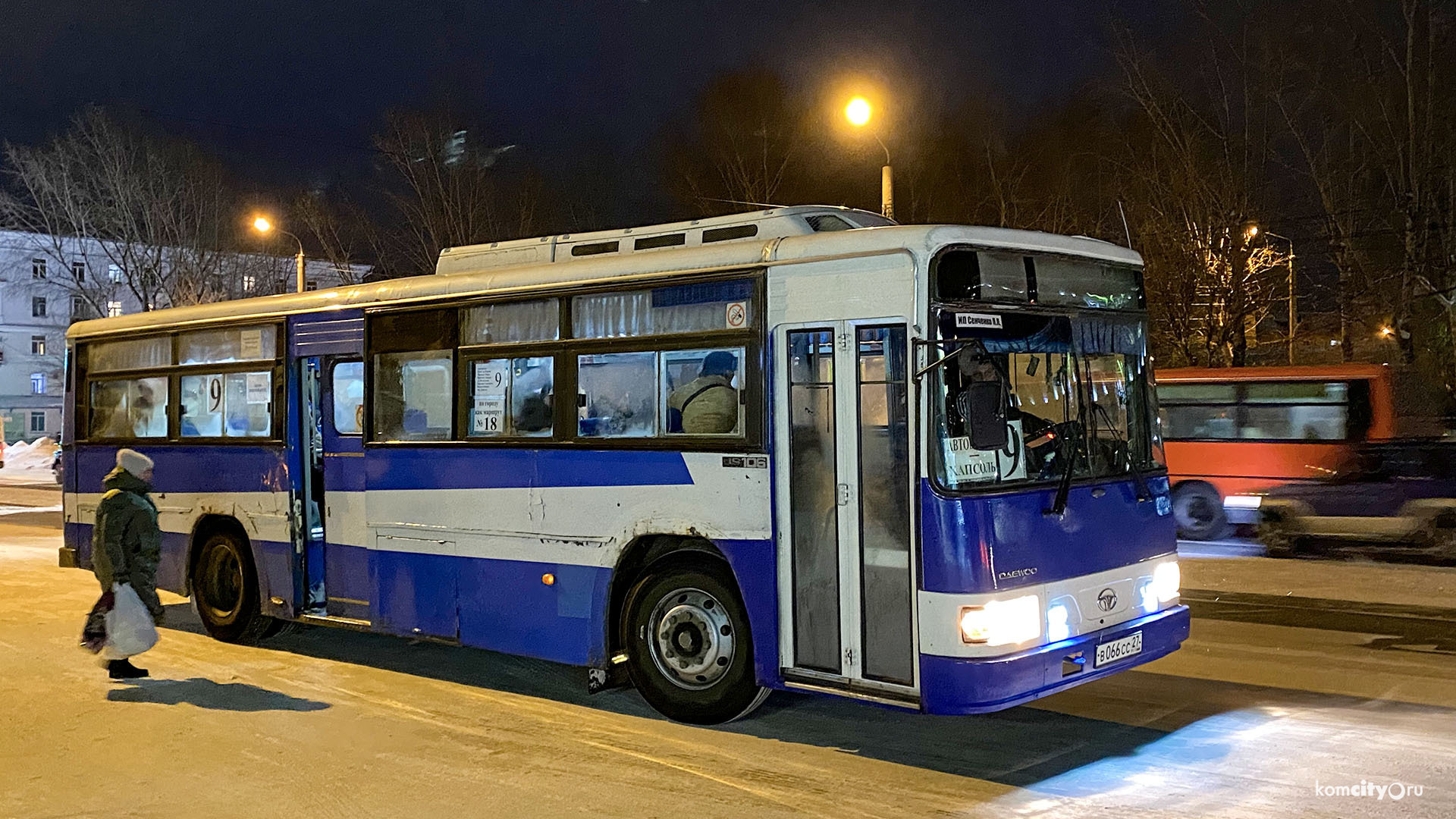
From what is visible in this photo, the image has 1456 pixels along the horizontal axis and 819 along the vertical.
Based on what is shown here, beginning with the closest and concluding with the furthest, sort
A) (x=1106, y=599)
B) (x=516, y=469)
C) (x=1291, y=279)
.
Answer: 1. (x=1106, y=599)
2. (x=516, y=469)
3. (x=1291, y=279)

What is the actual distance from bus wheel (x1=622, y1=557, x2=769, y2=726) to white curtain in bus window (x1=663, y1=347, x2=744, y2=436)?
0.89m

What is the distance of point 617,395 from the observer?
26.9ft

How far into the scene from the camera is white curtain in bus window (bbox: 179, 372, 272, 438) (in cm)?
1099

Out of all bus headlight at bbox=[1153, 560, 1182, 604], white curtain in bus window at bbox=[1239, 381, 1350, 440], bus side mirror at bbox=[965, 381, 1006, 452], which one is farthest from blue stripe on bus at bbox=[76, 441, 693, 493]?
white curtain in bus window at bbox=[1239, 381, 1350, 440]

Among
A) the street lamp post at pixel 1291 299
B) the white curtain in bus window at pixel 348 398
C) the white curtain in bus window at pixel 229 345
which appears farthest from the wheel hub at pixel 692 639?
the street lamp post at pixel 1291 299

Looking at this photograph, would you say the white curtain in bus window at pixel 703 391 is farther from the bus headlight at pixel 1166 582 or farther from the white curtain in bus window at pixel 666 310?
the bus headlight at pixel 1166 582

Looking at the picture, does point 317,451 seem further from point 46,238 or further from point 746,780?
point 46,238

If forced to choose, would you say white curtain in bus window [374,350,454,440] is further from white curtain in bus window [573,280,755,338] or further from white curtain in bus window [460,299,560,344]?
white curtain in bus window [573,280,755,338]

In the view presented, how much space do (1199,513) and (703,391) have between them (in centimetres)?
1482

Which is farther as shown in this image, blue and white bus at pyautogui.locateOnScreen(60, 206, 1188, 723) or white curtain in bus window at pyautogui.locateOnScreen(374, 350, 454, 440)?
white curtain in bus window at pyautogui.locateOnScreen(374, 350, 454, 440)

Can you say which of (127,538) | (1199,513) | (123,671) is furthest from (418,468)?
(1199,513)

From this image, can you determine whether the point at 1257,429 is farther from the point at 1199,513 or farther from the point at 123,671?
the point at 123,671

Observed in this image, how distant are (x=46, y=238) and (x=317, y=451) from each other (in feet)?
211

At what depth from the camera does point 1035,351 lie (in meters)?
7.15
